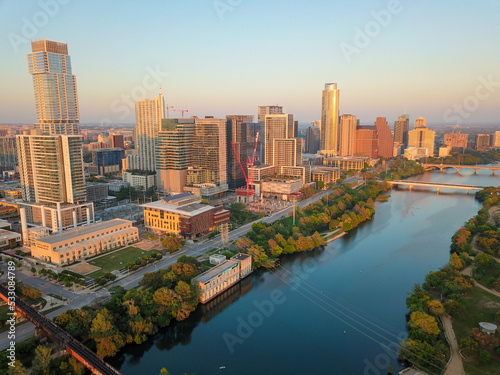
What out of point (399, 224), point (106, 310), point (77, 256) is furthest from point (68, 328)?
point (399, 224)

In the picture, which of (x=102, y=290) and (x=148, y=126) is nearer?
(x=102, y=290)

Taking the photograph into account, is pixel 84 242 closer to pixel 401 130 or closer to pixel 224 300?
pixel 224 300

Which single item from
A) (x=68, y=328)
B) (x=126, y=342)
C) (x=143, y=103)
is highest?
(x=143, y=103)

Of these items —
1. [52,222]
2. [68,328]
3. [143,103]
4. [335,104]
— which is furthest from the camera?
[335,104]

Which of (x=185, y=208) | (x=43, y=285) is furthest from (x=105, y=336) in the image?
(x=185, y=208)

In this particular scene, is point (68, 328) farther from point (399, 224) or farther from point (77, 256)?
point (399, 224)

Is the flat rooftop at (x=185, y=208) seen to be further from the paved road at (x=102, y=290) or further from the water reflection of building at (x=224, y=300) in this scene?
the water reflection of building at (x=224, y=300)
